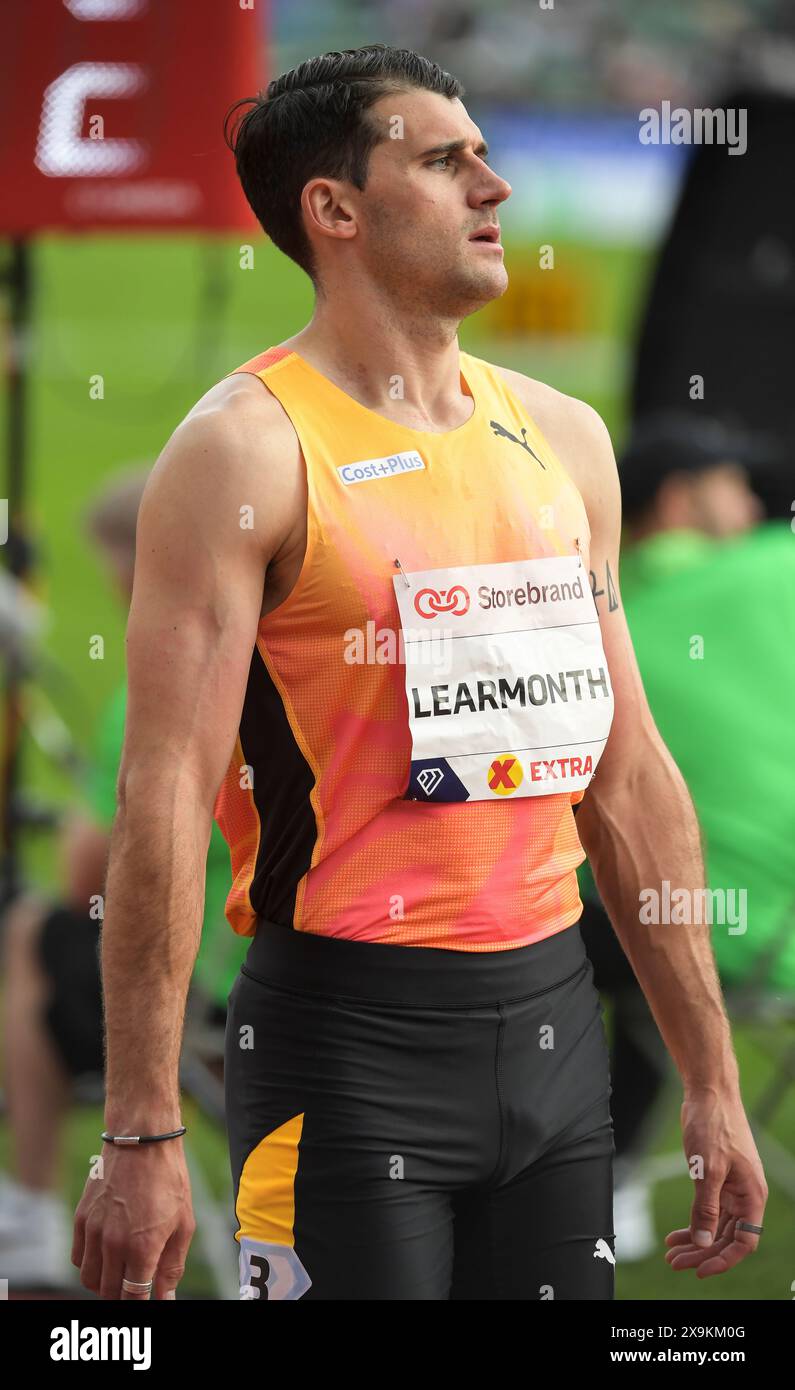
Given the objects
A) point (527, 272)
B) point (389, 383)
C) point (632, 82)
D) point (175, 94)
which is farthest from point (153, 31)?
point (632, 82)

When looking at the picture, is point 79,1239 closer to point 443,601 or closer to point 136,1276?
point 136,1276

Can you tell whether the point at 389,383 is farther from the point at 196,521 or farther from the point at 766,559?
the point at 766,559

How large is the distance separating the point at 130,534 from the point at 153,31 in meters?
1.11

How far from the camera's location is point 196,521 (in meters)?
1.98

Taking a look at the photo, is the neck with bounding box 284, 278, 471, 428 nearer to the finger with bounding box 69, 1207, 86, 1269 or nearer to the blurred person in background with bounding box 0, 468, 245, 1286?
the finger with bounding box 69, 1207, 86, 1269

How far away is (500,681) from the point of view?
2102mm

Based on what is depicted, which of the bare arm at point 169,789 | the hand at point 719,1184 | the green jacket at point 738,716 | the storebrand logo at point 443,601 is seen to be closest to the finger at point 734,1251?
the hand at point 719,1184

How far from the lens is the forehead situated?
7.07 feet

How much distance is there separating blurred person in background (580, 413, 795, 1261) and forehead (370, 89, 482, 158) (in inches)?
73.7

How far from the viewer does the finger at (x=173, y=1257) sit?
76.9 inches

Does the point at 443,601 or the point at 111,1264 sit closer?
the point at 111,1264

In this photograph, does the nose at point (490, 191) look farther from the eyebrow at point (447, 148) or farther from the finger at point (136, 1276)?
the finger at point (136, 1276)

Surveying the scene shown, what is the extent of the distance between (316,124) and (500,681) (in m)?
0.69
